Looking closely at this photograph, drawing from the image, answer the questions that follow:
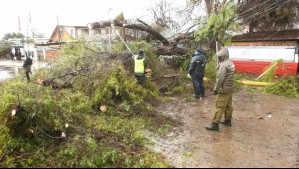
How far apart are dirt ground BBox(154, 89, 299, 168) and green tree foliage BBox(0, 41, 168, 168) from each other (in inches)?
23.4

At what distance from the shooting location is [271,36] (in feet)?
42.3

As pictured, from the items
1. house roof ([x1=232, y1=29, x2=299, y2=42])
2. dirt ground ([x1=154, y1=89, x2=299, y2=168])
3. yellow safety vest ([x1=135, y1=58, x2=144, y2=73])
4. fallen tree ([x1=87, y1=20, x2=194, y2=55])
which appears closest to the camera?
dirt ground ([x1=154, y1=89, x2=299, y2=168])

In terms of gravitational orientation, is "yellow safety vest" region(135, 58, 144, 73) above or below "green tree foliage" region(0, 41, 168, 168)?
above

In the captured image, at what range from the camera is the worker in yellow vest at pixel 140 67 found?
8.25m

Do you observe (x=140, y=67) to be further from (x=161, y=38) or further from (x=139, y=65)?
(x=161, y=38)

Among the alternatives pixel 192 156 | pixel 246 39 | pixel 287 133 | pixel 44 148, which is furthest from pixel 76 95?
pixel 246 39

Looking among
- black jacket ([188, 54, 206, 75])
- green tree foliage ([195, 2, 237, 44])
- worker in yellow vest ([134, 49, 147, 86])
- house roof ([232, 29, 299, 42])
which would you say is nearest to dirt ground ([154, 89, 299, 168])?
black jacket ([188, 54, 206, 75])

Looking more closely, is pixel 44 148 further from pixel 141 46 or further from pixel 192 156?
pixel 141 46

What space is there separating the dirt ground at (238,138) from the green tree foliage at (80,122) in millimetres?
594

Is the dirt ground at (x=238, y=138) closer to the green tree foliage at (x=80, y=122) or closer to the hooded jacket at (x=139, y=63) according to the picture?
the green tree foliage at (x=80, y=122)

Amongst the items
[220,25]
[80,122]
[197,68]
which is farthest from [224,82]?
[220,25]

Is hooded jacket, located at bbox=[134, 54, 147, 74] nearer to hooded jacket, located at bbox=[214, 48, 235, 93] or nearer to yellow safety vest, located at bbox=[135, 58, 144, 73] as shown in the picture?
yellow safety vest, located at bbox=[135, 58, 144, 73]

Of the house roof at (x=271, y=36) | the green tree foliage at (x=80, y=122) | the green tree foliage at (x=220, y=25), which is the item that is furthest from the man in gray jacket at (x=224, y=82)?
the house roof at (x=271, y=36)

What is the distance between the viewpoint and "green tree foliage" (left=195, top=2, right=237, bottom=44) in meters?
9.63
